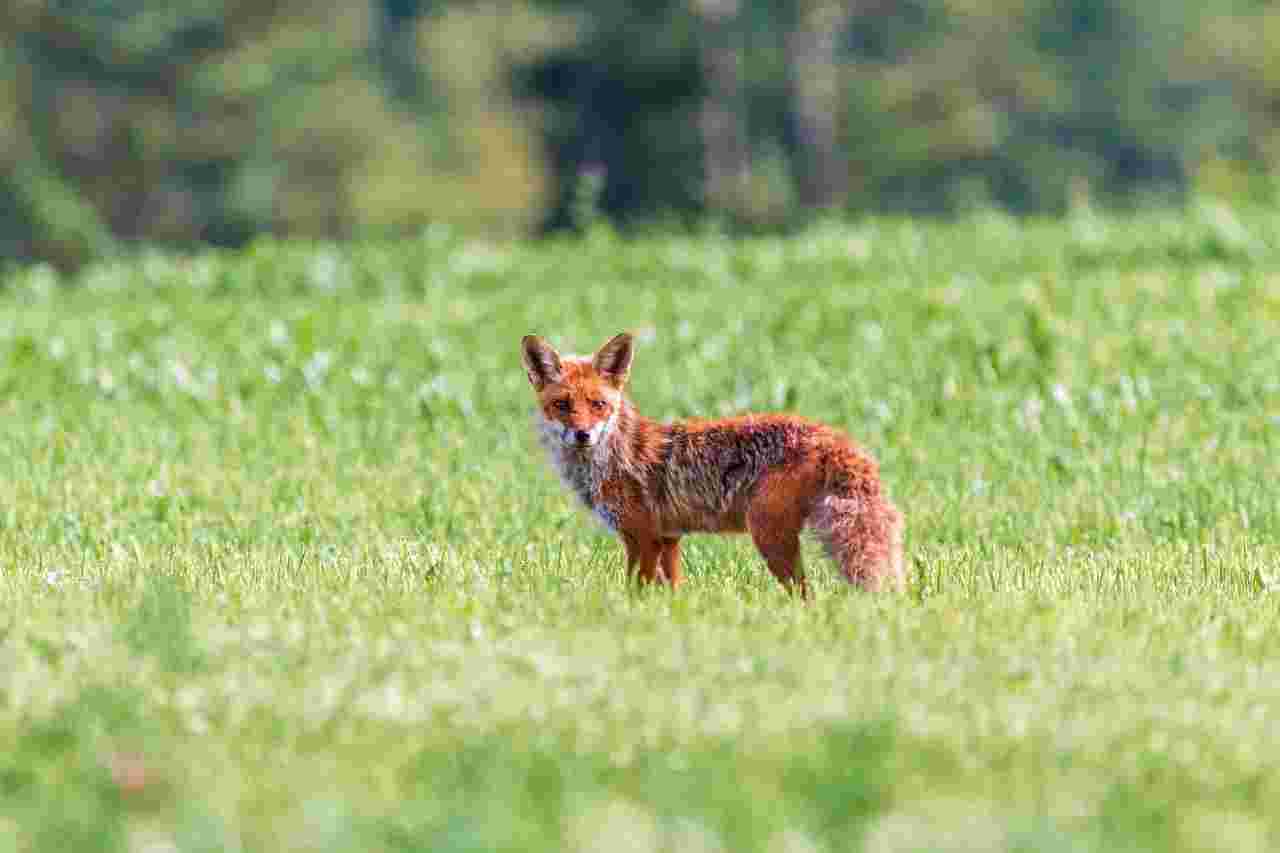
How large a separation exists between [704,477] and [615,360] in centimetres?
56

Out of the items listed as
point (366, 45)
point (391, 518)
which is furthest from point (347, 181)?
point (391, 518)

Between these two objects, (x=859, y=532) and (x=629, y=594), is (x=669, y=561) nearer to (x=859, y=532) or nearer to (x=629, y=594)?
(x=629, y=594)

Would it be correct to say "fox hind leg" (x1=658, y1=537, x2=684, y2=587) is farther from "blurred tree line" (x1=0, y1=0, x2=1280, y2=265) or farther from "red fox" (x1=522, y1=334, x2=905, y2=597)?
"blurred tree line" (x1=0, y1=0, x2=1280, y2=265)

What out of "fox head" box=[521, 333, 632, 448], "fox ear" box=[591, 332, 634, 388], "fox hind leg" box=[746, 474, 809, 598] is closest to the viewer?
"fox hind leg" box=[746, 474, 809, 598]

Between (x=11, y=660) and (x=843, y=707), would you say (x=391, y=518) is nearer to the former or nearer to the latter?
(x=11, y=660)

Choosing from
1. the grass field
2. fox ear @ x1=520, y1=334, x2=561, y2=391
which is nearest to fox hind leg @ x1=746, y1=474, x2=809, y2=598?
the grass field

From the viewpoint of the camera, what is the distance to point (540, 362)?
25.2 feet

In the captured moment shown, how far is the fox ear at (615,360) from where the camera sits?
25.1 feet

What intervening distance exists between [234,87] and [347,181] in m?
6.66

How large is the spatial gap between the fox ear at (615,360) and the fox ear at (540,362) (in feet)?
0.50

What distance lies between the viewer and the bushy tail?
7070 millimetres

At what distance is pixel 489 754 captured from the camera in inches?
208

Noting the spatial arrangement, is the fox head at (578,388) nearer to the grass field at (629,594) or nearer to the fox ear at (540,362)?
the fox ear at (540,362)

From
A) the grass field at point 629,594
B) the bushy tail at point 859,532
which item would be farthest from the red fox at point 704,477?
the grass field at point 629,594
